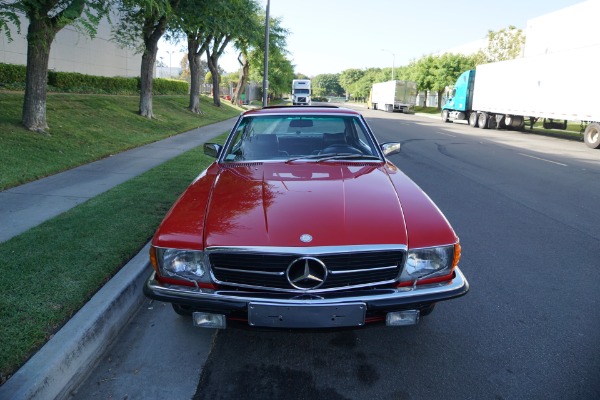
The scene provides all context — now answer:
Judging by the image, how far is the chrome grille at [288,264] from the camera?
2652mm

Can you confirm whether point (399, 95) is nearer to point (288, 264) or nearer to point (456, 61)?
point (456, 61)

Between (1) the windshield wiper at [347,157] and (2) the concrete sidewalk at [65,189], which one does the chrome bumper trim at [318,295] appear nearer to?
(1) the windshield wiper at [347,157]

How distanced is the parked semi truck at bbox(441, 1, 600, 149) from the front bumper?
61.4ft

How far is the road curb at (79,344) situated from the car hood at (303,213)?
0.82 m

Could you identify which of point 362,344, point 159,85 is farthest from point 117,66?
point 362,344

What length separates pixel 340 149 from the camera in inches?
173

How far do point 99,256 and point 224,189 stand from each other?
167 cm

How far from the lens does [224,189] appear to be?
3432mm

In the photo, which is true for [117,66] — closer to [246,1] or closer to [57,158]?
[246,1]

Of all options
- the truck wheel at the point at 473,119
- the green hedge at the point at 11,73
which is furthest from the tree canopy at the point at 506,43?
the green hedge at the point at 11,73

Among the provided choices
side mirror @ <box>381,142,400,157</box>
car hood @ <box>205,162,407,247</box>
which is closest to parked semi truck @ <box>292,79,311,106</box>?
side mirror @ <box>381,142,400,157</box>

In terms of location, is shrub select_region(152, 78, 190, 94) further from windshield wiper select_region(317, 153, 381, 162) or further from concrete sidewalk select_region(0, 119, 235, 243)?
windshield wiper select_region(317, 153, 381, 162)

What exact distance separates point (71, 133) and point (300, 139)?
9.27 m

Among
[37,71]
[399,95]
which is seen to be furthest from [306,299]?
[399,95]
